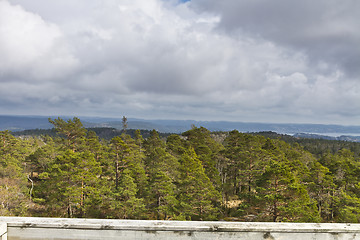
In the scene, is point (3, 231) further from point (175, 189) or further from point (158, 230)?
point (175, 189)

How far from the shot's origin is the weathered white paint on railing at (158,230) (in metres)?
2.62

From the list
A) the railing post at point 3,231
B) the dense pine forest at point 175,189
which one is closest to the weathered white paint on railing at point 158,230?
the railing post at point 3,231

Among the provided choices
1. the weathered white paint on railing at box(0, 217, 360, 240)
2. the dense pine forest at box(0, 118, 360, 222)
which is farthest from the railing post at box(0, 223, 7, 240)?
the dense pine forest at box(0, 118, 360, 222)

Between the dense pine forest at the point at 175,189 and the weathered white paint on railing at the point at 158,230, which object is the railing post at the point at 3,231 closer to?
the weathered white paint on railing at the point at 158,230

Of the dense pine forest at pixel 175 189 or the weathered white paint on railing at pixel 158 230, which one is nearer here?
the weathered white paint on railing at pixel 158 230

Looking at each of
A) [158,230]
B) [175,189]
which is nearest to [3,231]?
[158,230]

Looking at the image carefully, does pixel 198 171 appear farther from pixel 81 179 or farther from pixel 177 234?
pixel 177 234

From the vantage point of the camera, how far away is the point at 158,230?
2.63m

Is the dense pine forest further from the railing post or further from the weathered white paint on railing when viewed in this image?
the railing post

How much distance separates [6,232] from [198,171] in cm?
1626

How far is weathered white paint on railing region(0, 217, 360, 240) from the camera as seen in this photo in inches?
103

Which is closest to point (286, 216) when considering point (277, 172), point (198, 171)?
point (277, 172)

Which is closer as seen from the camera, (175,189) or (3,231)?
(3,231)

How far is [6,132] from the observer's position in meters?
34.0
